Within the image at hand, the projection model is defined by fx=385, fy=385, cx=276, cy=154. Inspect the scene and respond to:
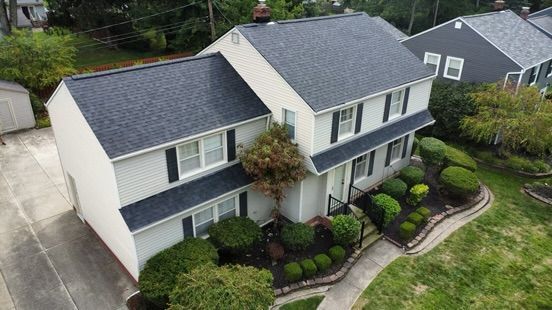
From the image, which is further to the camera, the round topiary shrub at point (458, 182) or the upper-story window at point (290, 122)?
the round topiary shrub at point (458, 182)

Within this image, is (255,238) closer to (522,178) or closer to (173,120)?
(173,120)

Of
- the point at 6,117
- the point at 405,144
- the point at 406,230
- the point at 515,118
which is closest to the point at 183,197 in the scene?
the point at 406,230

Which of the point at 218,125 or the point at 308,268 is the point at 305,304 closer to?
the point at 308,268

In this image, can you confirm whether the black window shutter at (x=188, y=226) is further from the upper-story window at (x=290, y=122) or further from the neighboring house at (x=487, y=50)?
the neighboring house at (x=487, y=50)

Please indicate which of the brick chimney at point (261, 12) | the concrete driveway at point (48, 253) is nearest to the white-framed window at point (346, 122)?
the brick chimney at point (261, 12)

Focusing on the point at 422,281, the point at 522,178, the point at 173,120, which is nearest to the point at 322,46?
the point at 173,120
